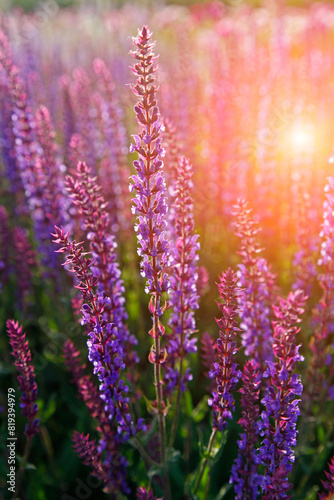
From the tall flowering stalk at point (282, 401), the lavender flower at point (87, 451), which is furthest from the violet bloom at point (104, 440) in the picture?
the tall flowering stalk at point (282, 401)

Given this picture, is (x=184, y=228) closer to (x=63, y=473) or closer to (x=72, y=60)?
(x=63, y=473)

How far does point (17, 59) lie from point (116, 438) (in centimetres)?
930

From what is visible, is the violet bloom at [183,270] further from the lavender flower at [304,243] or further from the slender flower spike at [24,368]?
the lavender flower at [304,243]

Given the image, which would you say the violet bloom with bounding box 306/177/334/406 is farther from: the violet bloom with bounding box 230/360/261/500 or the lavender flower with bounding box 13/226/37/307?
the lavender flower with bounding box 13/226/37/307

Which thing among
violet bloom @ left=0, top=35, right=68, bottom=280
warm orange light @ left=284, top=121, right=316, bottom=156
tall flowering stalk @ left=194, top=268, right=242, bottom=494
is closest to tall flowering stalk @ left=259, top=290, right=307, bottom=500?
tall flowering stalk @ left=194, top=268, right=242, bottom=494

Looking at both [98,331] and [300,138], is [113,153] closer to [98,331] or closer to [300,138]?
[300,138]

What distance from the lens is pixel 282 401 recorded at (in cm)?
191

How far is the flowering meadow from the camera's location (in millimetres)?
2072

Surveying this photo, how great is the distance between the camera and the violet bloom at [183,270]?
2.28 m

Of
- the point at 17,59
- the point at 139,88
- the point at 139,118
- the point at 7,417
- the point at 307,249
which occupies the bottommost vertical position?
the point at 7,417

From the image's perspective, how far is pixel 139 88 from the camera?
76.5 inches

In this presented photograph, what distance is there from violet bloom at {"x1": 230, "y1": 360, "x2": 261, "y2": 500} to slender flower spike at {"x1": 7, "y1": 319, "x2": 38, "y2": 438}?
1.10 metres

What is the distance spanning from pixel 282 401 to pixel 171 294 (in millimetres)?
902

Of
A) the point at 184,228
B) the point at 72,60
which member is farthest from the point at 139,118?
the point at 72,60
